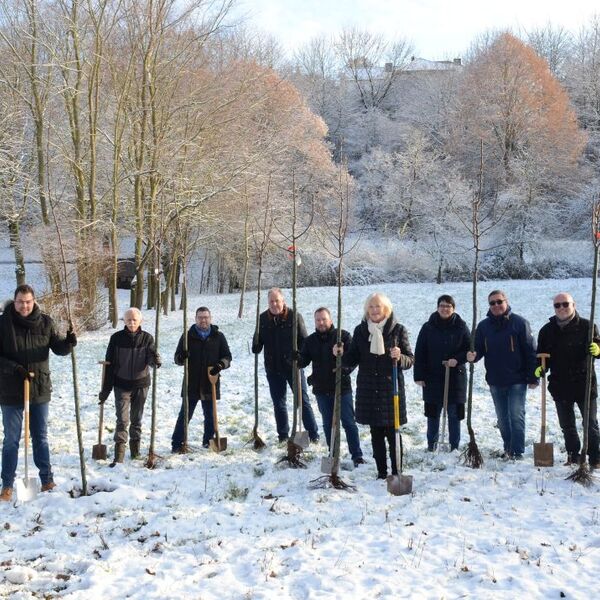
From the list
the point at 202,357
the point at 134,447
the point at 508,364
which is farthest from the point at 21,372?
the point at 508,364

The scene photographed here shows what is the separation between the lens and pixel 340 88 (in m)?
48.6

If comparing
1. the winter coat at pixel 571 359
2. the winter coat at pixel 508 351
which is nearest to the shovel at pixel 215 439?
the winter coat at pixel 508 351

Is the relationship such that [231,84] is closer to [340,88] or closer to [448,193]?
[448,193]

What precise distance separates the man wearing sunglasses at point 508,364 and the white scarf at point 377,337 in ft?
4.17

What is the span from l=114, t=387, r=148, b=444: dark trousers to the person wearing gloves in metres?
2.65

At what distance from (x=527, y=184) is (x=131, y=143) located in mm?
20520

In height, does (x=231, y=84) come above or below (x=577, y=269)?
above

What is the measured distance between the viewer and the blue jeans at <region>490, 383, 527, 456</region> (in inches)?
271

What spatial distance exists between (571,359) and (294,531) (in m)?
3.49

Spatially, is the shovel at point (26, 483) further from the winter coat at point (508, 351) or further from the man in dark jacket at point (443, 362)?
the winter coat at point (508, 351)

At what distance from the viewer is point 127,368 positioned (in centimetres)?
699

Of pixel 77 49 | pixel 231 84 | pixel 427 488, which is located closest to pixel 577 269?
pixel 231 84

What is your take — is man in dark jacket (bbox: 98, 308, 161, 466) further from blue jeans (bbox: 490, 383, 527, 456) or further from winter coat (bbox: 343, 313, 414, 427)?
blue jeans (bbox: 490, 383, 527, 456)

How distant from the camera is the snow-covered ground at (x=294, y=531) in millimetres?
4258
